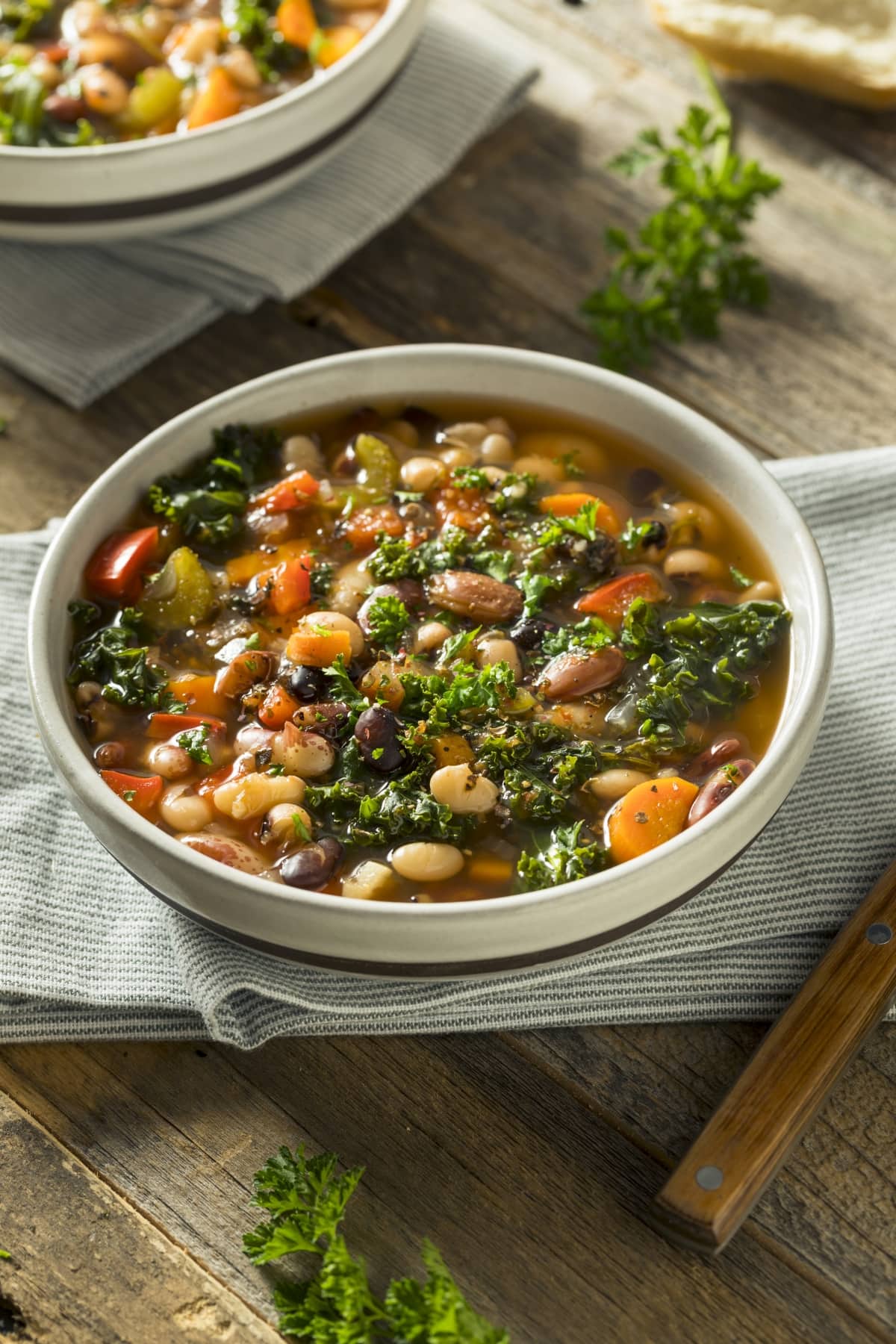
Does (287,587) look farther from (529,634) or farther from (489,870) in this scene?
(489,870)

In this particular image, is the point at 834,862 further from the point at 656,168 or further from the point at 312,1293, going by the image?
the point at 656,168

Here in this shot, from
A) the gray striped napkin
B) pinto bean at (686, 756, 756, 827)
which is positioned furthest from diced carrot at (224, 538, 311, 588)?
pinto bean at (686, 756, 756, 827)

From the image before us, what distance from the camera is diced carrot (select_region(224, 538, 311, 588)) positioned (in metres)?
2.65

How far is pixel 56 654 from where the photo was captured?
242 centimetres

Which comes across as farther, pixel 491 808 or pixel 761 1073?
pixel 491 808

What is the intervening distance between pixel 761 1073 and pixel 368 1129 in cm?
61

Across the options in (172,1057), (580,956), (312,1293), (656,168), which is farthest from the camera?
(656,168)

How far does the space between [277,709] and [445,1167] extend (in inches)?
30.1

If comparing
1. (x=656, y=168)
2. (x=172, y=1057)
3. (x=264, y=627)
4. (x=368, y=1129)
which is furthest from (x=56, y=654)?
(x=656, y=168)

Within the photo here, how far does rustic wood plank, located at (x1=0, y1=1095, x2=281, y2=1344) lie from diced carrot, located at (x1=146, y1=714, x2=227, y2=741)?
676mm

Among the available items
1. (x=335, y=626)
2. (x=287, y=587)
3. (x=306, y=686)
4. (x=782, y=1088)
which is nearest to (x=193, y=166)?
(x=287, y=587)

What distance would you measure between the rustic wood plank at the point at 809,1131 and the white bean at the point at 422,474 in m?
1.05

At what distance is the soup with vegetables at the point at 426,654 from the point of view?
2.27 meters

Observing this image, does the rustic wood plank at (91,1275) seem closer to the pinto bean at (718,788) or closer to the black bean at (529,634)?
the pinto bean at (718,788)
